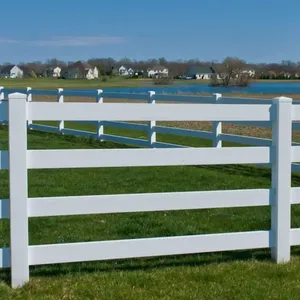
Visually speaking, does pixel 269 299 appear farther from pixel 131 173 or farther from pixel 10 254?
pixel 131 173

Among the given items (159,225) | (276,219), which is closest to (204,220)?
(159,225)

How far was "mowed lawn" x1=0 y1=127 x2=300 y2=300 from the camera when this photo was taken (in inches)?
A: 211

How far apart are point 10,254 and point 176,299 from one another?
144cm

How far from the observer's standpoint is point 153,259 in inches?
252

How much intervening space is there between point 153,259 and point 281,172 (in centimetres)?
149

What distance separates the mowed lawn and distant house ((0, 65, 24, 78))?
142m

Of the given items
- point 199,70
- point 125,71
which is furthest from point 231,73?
point 125,71

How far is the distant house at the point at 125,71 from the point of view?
5669 inches

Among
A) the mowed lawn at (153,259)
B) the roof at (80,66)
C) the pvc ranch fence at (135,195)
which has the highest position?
the roof at (80,66)

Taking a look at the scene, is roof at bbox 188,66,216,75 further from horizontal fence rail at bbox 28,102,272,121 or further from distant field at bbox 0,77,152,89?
horizontal fence rail at bbox 28,102,272,121

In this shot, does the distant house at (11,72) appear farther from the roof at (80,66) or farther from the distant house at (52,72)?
the roof at (80,66)

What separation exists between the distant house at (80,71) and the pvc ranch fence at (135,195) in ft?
440

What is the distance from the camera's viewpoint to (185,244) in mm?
5906

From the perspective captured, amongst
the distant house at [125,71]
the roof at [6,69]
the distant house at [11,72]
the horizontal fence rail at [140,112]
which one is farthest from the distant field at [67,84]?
the horizontal fence rail at [140,112]
